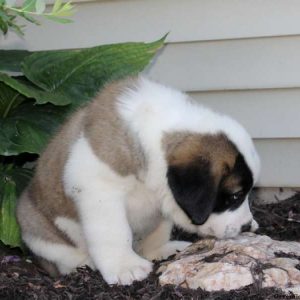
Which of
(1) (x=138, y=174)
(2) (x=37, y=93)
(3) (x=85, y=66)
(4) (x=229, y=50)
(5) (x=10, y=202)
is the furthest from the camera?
(4) (x=229, y=50)

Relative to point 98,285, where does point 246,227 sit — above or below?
above

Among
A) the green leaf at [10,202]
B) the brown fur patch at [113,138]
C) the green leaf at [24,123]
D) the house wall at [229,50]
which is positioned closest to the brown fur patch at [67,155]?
the brown fur patch at [113,138]

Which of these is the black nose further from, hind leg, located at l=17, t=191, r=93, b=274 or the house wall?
the house wall

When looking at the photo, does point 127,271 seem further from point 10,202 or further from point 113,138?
point 10,202

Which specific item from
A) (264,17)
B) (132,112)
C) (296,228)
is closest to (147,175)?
(132,112)

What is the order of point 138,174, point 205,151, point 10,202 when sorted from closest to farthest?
1. point 205,151
2. point 138,174
3. point 10,202

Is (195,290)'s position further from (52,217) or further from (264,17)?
(264,17)

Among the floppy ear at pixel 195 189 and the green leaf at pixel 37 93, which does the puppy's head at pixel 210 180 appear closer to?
the floppy ear at pixel 195 189

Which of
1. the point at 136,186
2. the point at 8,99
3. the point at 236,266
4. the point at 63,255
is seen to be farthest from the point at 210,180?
the point at 8,99
